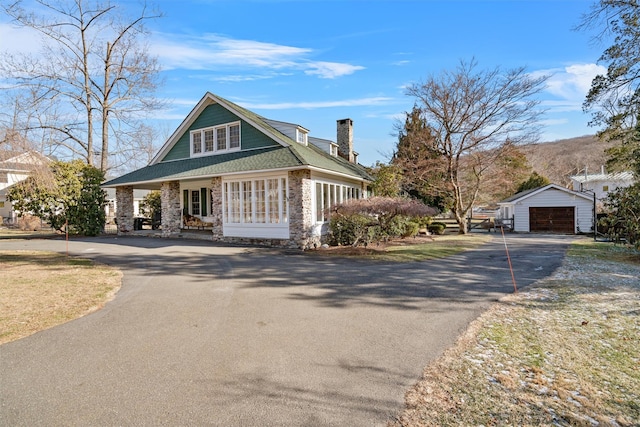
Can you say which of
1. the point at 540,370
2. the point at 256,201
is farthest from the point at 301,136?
the point at 540,370

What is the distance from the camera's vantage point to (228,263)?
10.7m

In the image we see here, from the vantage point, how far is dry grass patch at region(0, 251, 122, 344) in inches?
210

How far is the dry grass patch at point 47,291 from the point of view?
5.34 m

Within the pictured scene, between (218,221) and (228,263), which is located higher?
(218,221)

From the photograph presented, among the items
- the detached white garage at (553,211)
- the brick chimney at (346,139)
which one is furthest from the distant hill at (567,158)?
the brick chimney at (346,139)

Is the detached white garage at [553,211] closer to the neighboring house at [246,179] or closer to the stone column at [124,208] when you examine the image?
the neighboring house at [246,179]

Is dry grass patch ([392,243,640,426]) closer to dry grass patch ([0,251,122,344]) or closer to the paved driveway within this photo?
the paved driveway

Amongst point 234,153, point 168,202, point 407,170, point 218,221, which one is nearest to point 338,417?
point 218,221

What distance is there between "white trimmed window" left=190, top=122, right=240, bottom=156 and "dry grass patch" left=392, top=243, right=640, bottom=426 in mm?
14665

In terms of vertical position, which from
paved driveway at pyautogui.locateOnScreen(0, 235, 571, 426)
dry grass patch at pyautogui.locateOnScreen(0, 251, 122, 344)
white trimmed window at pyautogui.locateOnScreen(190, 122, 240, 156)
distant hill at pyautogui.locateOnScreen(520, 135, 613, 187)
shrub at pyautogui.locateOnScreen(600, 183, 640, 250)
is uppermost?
distant hill at pyautogui.locateOnScreen(520, 135, 613, 187)

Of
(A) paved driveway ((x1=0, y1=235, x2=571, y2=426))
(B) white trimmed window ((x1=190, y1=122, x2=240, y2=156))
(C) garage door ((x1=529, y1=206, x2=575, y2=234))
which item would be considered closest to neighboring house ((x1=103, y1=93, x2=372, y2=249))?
(B) white trimmed window ((x1=190, y1=122, x2=240, y2=156))

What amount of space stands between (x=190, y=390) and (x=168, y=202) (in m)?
16.4

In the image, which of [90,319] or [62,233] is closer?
[90,319]

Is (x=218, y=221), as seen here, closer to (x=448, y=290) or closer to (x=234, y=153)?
(x=234, y=153)
